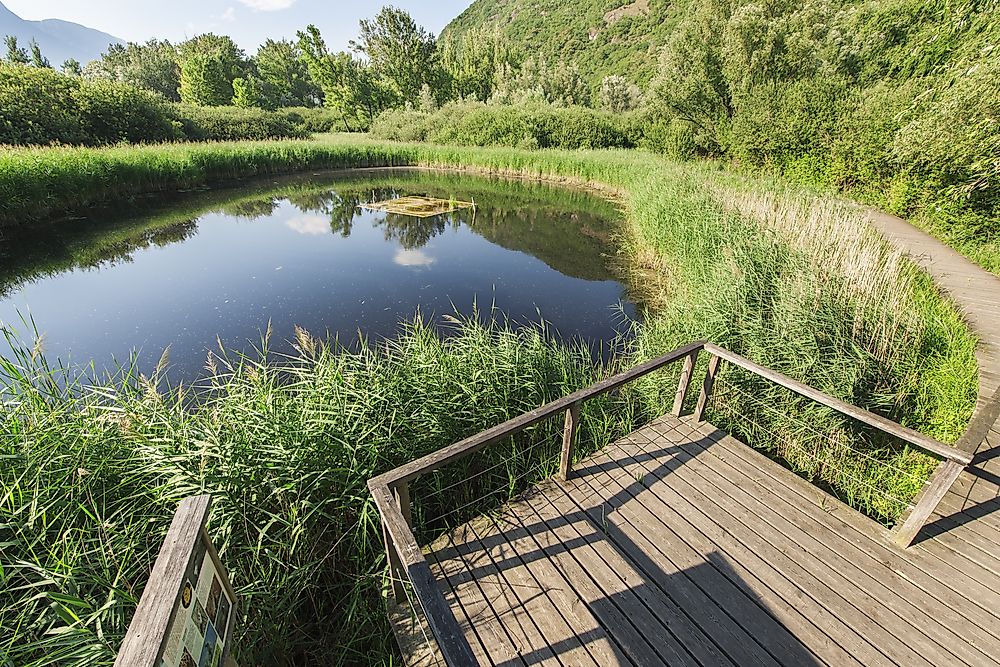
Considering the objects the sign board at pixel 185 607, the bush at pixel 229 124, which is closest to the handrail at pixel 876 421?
the sign board at pixel 185 607

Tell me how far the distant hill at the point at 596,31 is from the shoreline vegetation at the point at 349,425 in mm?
44986

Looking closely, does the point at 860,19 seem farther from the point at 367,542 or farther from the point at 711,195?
the point at 367,542

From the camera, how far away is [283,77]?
44.9 metres

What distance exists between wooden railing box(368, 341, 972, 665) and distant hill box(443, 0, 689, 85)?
47.5m

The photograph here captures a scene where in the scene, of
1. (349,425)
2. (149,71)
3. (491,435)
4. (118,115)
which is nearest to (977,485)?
(491,435)

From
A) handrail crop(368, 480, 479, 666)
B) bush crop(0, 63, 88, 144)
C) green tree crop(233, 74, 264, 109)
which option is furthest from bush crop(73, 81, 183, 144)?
handrail crop(368, 480, 479, 666)

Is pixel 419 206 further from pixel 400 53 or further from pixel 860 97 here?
pixel 400 53

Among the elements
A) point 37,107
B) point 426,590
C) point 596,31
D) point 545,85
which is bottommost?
point 426,590

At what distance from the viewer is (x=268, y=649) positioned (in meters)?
2.08

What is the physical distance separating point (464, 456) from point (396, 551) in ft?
2.00

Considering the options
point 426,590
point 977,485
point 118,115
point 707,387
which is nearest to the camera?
point 426,590

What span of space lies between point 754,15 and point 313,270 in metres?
15.5

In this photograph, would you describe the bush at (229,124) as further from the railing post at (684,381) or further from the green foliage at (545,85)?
the railing post at (684,381)

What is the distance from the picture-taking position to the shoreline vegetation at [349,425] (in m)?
1.91
